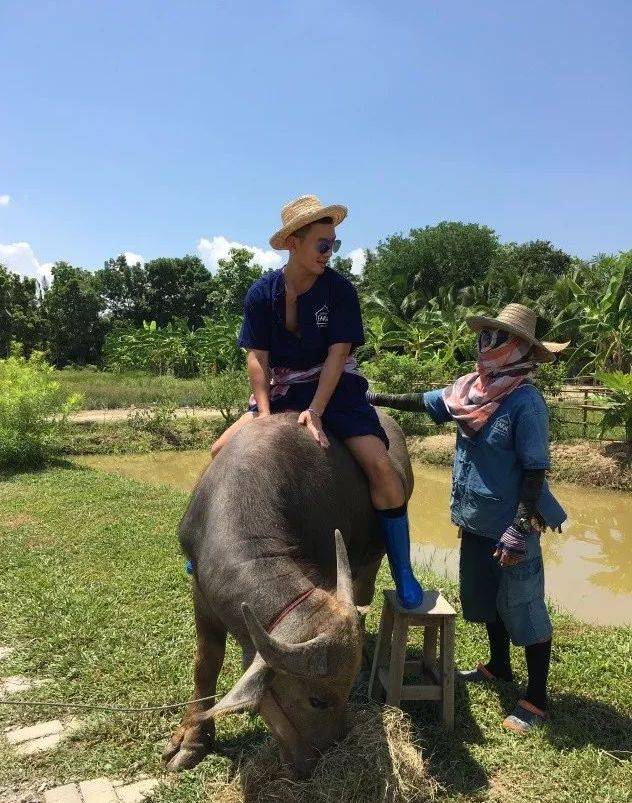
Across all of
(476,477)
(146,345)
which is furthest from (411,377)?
(146,345)

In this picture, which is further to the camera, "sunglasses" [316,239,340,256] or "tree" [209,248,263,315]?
"tree" [209,248,263,315]

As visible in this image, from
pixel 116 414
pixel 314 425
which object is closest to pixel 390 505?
pixel 314 425

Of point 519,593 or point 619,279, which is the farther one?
point 619,279

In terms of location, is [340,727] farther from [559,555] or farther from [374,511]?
[559,555]

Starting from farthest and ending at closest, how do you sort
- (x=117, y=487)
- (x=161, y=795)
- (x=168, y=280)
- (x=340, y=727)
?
(x=168, y=280) → (x=117, y=487) → (x=161, y=795) → (x=340, y=727)

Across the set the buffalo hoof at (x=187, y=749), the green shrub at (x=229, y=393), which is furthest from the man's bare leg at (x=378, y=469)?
the green shrub at (x=229, y=393)

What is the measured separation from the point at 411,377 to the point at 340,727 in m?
13.7

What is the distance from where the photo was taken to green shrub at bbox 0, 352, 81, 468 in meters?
10.5

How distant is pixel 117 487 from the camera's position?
891 centimetres

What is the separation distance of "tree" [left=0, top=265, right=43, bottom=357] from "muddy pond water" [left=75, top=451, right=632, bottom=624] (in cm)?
1888

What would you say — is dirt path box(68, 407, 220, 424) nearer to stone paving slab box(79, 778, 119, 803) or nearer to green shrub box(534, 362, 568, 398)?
green shrub box(534, 362, 568, 398)

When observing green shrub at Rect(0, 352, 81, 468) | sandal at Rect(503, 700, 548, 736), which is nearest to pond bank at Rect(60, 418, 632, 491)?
green shrub at Rect(0, 352, 81, 468)

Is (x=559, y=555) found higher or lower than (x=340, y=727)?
lower

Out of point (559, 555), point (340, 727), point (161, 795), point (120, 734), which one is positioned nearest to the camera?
point (340, 727)
